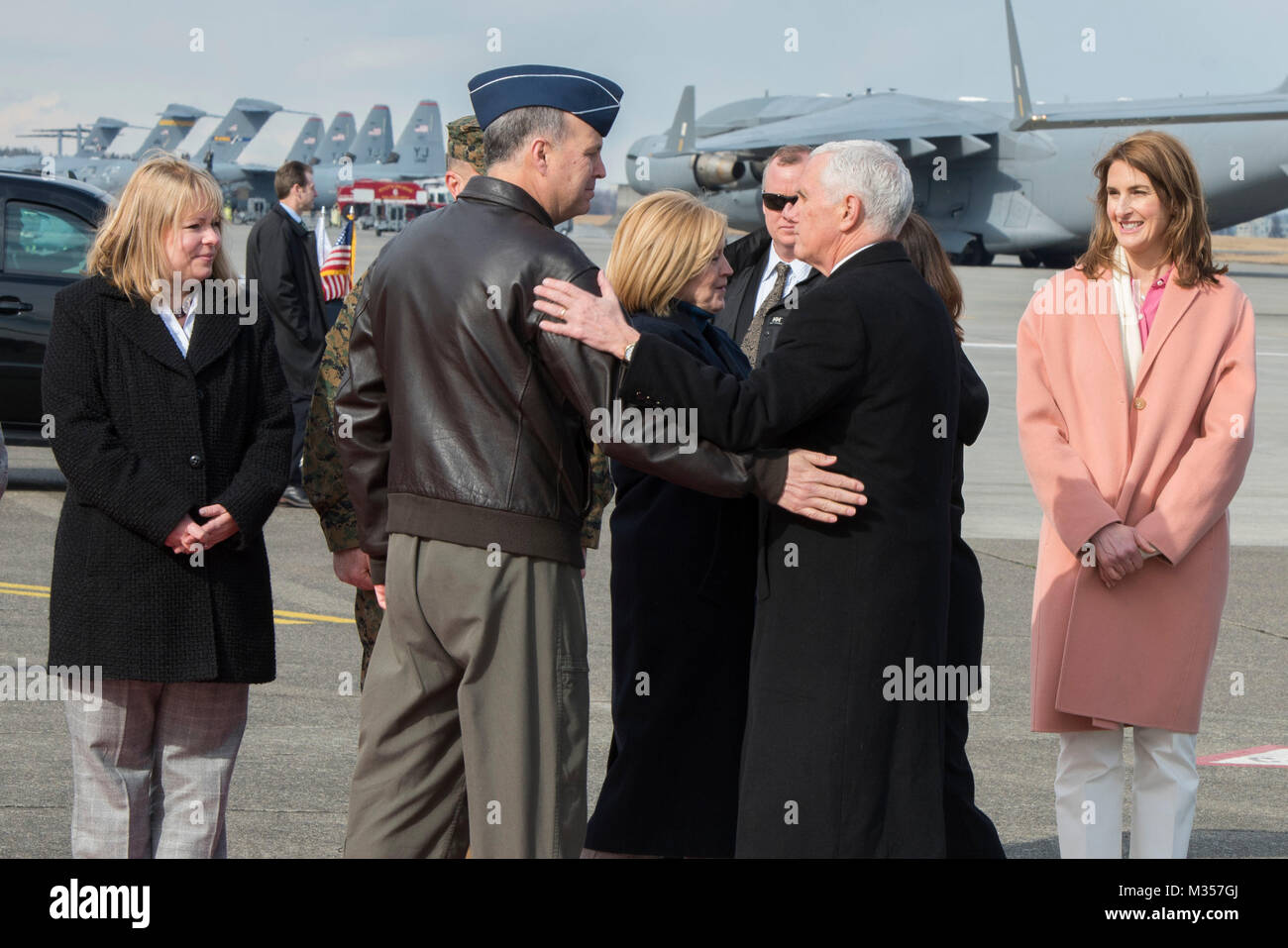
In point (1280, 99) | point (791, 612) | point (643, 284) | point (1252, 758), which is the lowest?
point (1252, 758)

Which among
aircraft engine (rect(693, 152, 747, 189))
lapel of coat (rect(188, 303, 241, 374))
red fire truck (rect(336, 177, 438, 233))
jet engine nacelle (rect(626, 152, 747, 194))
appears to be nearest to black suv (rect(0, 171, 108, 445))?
lapel of coat (rect(188, 303, 241, 374))

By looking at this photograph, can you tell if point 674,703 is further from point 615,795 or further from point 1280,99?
point 1280,99

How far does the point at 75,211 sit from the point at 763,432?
8.58m

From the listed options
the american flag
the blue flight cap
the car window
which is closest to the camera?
the blue flight cap

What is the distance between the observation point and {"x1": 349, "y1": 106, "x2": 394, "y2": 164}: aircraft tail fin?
5148 inches

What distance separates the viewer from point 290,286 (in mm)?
10695

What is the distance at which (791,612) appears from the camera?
3379 mm

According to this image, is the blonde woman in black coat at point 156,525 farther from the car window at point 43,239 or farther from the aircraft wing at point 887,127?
the aircraft wing at point 887,127

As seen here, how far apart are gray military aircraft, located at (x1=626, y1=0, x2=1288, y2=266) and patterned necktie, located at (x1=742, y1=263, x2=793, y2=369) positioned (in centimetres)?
3521

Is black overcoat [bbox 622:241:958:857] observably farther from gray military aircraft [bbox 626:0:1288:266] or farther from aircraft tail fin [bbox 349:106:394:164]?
aircraft tail fin [bbox 349:106:394:164]
